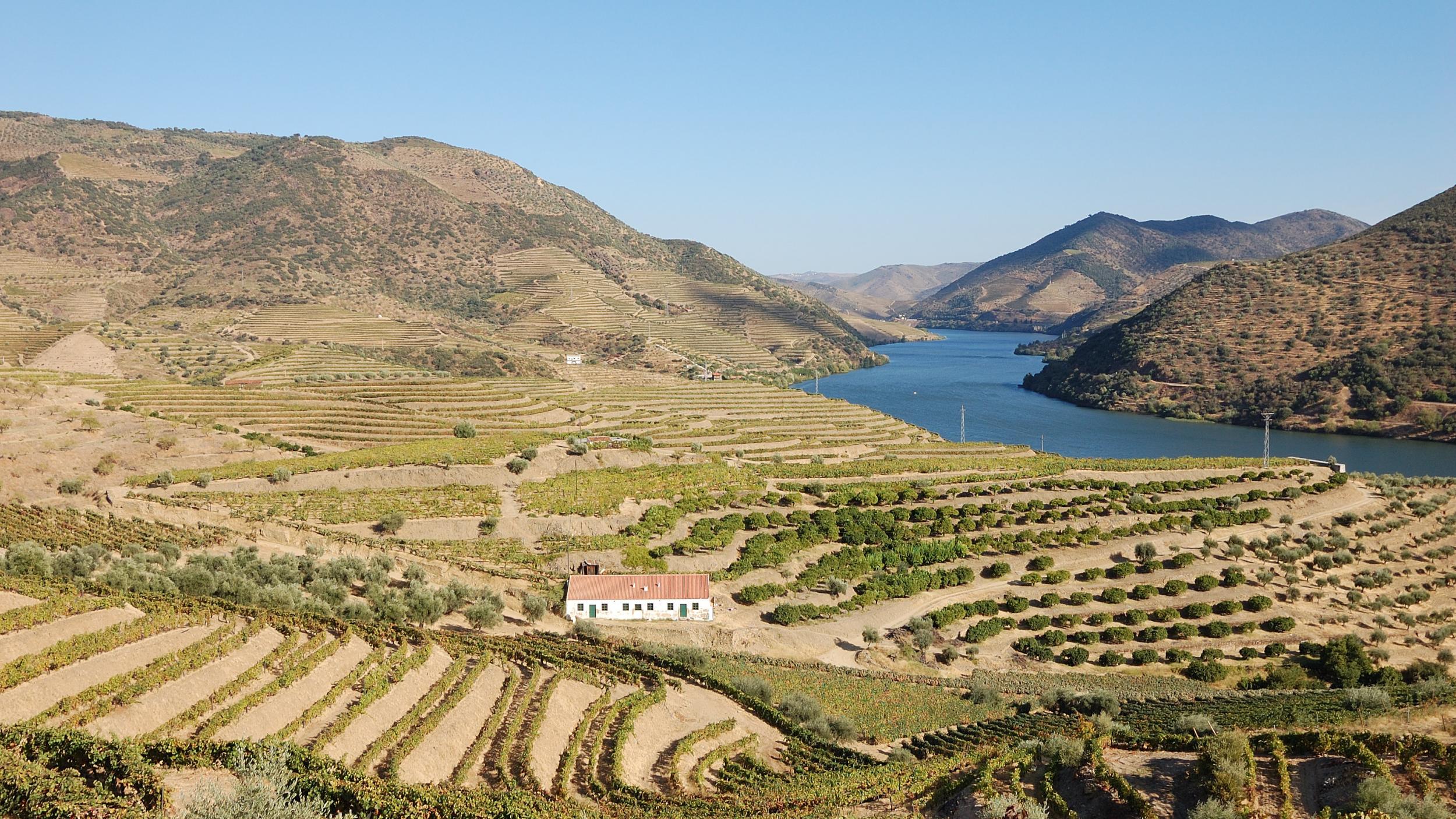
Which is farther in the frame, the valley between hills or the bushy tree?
the bushy tree

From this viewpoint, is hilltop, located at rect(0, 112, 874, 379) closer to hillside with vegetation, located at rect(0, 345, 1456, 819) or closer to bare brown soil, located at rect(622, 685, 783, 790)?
hillside with vegetation, located at rect(0, 345, 1456, 819)

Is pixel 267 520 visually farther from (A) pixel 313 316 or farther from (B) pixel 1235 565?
(A) pixel 313 316

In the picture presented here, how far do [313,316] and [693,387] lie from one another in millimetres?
55172

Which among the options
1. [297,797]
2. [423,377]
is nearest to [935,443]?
[423,377]

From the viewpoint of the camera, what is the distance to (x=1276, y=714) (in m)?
24.9

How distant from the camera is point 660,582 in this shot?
39.6 metres

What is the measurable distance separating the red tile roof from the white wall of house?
12 centimetres

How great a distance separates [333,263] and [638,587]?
132m

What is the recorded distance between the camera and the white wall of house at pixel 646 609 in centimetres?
3844

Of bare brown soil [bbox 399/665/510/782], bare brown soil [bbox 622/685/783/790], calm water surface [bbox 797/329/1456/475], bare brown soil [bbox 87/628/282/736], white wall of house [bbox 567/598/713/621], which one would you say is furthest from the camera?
calm water surface [bbox 797/329/1456/475]

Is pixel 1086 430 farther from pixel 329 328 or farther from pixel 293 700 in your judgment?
pixel 293 700

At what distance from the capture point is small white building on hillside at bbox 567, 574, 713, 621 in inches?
1518

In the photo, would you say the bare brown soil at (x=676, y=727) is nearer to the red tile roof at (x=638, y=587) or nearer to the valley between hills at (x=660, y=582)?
the valley between hills at (x=660, y=582)

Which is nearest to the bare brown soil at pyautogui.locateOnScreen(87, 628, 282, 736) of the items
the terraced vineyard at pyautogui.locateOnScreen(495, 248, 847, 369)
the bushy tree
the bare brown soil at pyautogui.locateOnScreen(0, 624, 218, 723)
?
the bare brown soil at pyautogui.locateOnScreen(0, 624, 218, 723)
